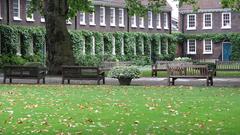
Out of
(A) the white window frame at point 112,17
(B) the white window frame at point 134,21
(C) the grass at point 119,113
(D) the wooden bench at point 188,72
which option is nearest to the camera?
(C) the grass at point 119,113

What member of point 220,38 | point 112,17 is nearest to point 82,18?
point 112,17

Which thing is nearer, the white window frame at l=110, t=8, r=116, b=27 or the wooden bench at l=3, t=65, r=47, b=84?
the wooden bench at l=3, t=65, r=47, b=84

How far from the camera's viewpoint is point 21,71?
28.6 m

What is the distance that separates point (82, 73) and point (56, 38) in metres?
6.13

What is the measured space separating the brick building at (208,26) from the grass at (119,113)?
47.0 metres

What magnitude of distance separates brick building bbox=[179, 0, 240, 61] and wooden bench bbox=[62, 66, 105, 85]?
41.1m

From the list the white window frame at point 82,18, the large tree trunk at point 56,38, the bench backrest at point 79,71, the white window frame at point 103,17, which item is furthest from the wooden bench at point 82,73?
the white window frame at point 103,17

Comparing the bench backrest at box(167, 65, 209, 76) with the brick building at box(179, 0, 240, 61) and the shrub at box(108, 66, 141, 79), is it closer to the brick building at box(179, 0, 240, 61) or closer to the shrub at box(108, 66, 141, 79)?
the shrub at box(108, 66, 141, 79)

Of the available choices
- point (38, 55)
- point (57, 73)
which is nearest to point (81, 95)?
point (57, 73)

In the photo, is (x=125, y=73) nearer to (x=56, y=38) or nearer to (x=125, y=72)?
(x=125, y=72)

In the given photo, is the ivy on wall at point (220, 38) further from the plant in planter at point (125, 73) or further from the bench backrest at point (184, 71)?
the plant in planter at point (125, 73)

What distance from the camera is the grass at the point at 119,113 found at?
1216 centimetres

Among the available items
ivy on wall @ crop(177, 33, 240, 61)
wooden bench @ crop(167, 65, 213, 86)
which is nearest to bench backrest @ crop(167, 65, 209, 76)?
wooden bench @ crop(167, 65, 213, 86)

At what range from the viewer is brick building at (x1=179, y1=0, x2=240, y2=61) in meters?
67.8
